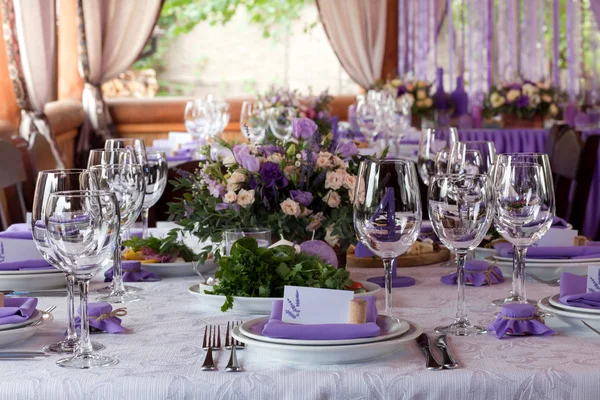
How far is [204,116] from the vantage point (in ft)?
14.4

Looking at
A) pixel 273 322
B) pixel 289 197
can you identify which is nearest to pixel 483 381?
pixel 273 322

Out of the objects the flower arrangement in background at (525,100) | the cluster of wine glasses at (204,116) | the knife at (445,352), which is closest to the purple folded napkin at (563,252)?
the knife at (445,352)

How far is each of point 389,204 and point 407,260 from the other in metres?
0.61

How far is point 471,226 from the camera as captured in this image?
3.98 ft

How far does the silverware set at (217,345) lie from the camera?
1.04 metres

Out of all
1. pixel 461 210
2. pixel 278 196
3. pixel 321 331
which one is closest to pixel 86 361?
pixel 321 331

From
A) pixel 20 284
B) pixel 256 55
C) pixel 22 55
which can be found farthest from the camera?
pixel 256 55

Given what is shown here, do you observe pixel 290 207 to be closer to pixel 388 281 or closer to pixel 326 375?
pixel 388 281

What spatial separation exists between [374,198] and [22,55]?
4.85 m

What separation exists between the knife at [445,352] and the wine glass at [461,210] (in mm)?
56

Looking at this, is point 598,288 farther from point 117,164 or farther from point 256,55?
point 256,55

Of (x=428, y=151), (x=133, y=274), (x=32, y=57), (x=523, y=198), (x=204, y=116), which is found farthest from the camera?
(x=32, y=57)

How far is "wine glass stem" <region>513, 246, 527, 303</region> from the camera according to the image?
1.38 meters

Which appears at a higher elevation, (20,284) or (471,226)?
(471,226)
